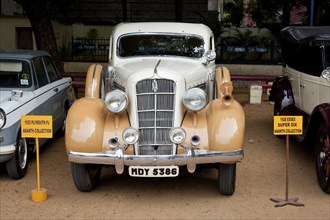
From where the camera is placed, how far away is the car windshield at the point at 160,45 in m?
6.57

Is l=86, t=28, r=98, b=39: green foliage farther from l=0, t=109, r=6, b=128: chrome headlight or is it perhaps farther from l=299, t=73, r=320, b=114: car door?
l=0, t=109, r=6, b=128: chrome headlight

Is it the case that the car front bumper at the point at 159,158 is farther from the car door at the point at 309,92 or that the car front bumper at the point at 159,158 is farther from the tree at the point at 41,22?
the tree at the point at 41,22

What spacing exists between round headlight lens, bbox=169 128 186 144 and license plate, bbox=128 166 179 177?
29cm

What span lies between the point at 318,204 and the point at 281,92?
283 centimetres

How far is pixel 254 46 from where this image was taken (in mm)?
16297

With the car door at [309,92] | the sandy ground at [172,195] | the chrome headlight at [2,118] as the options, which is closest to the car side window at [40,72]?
the sandy ground at [172,195]

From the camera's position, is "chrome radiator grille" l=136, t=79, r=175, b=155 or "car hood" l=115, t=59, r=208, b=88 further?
"car hood" l=115, t=59, r=208, b=88

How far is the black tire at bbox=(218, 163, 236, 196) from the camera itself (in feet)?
16.9

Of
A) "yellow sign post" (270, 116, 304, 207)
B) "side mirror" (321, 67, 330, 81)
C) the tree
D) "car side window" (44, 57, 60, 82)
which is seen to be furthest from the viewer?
the tree

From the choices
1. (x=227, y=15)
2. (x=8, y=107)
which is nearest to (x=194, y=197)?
(x=8, y=107)

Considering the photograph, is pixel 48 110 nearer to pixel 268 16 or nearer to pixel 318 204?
pixel 318 204

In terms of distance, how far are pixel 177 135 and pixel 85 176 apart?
4.04 ft

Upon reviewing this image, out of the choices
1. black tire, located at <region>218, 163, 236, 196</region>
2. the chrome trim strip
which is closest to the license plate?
black tire, located at <region>218, 163, 236, 196</region>

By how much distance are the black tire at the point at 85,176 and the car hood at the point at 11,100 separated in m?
1.22
